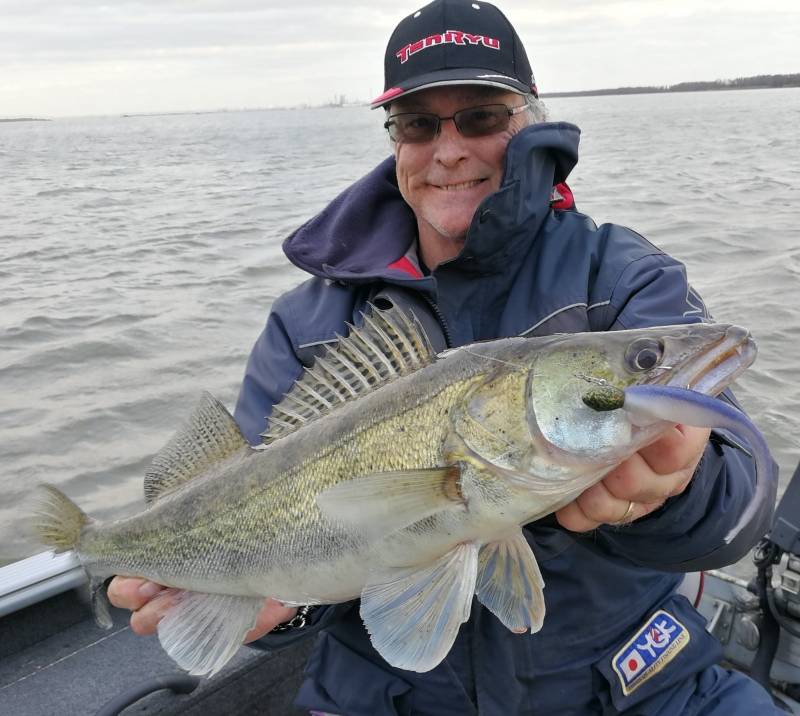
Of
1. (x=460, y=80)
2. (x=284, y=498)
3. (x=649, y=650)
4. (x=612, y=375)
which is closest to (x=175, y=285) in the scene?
(x=460, y=80)

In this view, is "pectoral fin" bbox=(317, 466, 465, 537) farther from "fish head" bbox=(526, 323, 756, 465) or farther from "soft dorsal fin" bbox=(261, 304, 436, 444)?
"soft dorsal fin" bbox=(261, 304, 436, 444)

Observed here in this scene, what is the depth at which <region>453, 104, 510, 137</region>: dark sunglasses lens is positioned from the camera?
314cm

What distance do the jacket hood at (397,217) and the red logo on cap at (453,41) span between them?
1.40 feet

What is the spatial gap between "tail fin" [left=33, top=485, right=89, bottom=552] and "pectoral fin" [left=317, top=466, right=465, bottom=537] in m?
1.38

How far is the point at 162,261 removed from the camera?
16359mm

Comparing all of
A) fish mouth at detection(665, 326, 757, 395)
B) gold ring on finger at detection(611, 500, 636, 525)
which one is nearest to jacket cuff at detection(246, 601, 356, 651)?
gold ring on finger at detection(611, 500, 636, 525)

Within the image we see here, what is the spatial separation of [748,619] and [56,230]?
65.8 ft

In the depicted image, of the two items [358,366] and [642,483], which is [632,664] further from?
[358,366]

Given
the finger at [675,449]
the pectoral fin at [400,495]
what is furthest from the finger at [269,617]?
the finger at [675,449]

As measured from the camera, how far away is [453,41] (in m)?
3.11

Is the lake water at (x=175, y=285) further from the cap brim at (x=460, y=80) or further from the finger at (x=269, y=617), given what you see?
the cap brim at (x=460, y=80)

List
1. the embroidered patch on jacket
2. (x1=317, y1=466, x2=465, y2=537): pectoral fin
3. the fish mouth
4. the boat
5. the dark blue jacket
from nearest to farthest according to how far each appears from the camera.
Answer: the fish mouth, (x1=317, y1=466, x2=465, y2=537): pectoral fin, the dark blue jacket, the embroidered patch on jacket, the boat

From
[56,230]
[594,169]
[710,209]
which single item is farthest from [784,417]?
[594,169]

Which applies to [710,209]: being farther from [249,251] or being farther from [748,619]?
[748,619]
